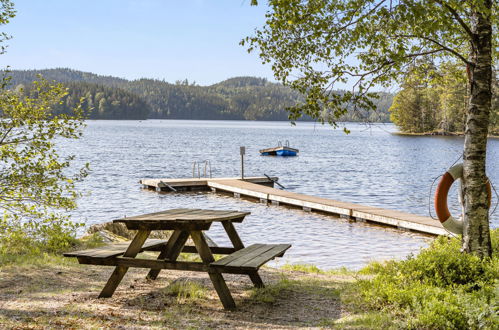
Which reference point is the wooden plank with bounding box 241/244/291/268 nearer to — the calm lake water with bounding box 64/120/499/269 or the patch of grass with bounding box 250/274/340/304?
the patch of grass with bounding box 250/274/340/304

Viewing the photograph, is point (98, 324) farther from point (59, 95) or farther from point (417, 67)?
point (417, 67)

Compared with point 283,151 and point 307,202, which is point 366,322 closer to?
point 307,202

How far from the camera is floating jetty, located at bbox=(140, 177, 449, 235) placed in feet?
48.6

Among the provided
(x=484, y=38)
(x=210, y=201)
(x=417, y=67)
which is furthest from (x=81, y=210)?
(x=484, y=38)

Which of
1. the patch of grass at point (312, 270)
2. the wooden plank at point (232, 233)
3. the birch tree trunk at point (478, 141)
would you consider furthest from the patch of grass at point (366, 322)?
the patch of grass at point (312, 270)

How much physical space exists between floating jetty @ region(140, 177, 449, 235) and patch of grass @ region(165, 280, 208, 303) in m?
9.01

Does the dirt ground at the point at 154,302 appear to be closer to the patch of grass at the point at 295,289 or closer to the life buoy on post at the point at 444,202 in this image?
the patch of grass at the point at 295,289

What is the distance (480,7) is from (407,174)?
35.2 m

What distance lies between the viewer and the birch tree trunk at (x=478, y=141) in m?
6.33

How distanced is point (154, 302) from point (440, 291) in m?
2.89

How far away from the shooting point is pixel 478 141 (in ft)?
20.7

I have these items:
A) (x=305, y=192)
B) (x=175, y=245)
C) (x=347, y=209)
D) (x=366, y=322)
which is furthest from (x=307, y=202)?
(x=366, y=322)

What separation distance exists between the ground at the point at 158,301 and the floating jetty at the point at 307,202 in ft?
26.5

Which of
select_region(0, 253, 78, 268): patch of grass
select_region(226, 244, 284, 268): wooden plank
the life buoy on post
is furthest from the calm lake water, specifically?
select_region(0, 253, 78, 268): patch of grass
